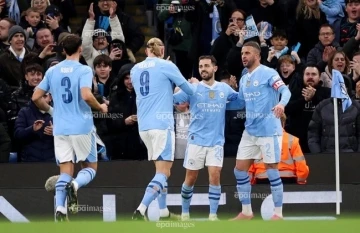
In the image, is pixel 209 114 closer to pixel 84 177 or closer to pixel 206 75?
pixel 206 75

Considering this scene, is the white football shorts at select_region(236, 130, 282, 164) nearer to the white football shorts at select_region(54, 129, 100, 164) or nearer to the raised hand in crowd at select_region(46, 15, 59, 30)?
the white football shorts at select_region(54, 129, 100, 164)

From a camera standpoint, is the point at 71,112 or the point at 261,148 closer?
the point at 71,112

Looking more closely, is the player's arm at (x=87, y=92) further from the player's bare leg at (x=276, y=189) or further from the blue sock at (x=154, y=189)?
the player's bare leg at (x=276, y=189)

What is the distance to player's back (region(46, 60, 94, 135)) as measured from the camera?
57.6 feet

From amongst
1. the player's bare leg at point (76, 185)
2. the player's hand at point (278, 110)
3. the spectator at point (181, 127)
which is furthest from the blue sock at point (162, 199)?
the player's hand at point (278, 110)

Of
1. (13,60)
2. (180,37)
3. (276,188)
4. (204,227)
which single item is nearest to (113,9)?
(180,37)

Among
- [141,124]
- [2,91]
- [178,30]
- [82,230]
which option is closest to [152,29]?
[178,30]

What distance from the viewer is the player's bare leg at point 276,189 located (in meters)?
18.3

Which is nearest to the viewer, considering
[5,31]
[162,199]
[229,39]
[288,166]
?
[162,199]

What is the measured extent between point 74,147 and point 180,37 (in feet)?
17.8

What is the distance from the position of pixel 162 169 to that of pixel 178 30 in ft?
16.6

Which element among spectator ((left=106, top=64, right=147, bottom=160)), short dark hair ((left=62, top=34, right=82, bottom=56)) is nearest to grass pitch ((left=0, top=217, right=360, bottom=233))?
short dark hair ((left=62, top=34, right=82, bottom=56))

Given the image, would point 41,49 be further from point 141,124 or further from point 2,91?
point 141,124

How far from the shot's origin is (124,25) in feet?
74.0
